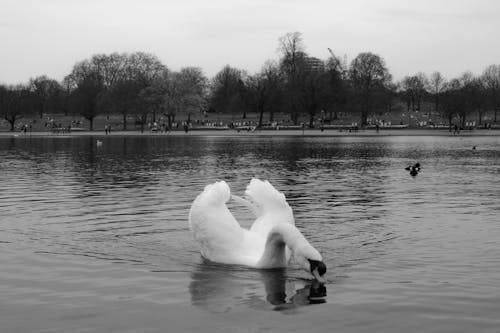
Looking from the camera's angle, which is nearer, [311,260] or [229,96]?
[311,260]

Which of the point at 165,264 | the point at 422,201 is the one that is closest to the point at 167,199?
the point at 422,201

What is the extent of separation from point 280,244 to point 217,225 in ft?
5.40

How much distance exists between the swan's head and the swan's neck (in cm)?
12

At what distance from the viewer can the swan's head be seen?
1389 centimetres

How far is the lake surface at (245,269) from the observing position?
1305cm

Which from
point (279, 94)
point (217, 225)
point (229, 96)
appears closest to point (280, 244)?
point (217, 225)

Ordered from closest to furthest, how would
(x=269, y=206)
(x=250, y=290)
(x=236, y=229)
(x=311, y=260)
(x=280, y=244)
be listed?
(x=311, y=260), (x=250, y=290), (x=280, y=244), (x=236, y=229), (x=269, y=206)

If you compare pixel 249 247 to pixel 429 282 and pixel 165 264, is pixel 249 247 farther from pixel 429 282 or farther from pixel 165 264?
pixel 429 282

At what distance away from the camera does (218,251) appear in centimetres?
1642

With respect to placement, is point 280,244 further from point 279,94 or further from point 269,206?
point 279,94

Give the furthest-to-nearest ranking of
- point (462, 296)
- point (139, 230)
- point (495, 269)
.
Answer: point (139, 230) < point (495, 269) < point (462, 296)

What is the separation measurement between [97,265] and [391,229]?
950 centimetres

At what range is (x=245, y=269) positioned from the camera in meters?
16.0

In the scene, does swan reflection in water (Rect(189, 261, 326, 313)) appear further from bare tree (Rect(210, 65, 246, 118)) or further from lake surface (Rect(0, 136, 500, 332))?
bare tree (Rect(210, 65, 246, 118))
